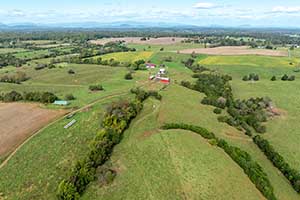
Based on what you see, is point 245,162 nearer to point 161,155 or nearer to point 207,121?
point 161,155

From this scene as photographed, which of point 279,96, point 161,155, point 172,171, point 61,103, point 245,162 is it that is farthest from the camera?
point 279,96

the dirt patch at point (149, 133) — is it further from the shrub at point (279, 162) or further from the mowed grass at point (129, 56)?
the mowed grass at point (129, 56)

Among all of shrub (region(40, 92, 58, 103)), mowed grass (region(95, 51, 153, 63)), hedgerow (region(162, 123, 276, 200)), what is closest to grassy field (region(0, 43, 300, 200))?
hedgerow (region(162, 123, 276, 200))

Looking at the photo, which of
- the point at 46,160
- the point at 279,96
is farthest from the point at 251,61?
the point at 46,160

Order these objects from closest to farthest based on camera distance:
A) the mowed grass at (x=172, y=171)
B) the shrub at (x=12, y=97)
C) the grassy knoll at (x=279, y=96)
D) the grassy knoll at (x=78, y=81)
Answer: the mowed grass at (x=172, y=171) < the grassy knoll at (x=279, y=96) < the shrub at (x=12, y=97) < the grassy knoll at (x=78, y=81)

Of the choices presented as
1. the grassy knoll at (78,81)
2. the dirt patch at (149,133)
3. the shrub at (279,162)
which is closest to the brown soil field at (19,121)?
the grassy knoll at (78,81)

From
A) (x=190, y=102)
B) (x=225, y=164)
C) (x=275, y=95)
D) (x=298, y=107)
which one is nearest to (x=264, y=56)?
(x=275, y=95)
